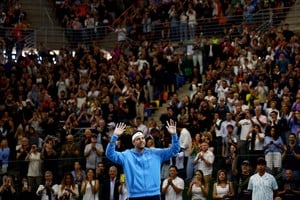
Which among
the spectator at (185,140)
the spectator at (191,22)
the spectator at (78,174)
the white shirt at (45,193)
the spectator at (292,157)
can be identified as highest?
the spectator at (191,22)

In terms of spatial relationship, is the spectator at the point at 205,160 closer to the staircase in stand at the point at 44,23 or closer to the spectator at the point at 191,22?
the spectator at the point at 191,22

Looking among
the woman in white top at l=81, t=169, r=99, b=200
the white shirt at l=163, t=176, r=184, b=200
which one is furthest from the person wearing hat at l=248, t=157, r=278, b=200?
the woman in white top at l=81, t=169, r=99, b=200

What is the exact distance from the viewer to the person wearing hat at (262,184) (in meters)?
16.3

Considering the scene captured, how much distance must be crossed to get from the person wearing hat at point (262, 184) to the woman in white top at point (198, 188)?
1129 millimetres

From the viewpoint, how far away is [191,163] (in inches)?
736

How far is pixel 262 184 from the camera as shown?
1636 centimetres

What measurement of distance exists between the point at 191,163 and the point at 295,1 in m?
11.5

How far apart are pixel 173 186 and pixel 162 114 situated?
574 cm

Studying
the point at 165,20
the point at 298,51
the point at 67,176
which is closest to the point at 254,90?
the point at 298,51

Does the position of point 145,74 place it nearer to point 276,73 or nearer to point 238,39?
point 238,39

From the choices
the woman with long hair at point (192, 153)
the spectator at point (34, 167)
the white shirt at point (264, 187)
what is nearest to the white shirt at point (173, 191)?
the woman with long hair at point (192, 153)

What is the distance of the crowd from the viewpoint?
58.7ft

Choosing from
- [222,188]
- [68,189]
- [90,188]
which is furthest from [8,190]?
[222,188]

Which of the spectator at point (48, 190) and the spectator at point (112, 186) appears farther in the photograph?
the spectator at point (48, 190)
